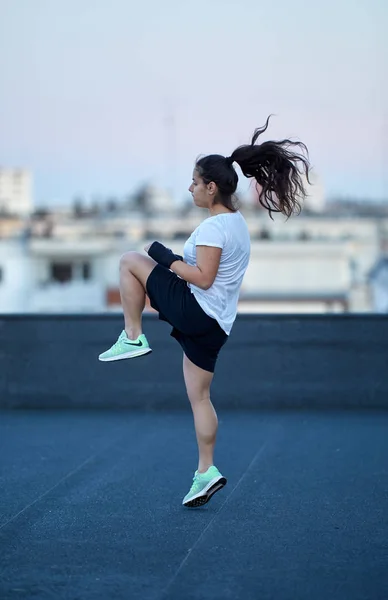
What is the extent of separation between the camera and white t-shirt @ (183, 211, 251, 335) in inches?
186

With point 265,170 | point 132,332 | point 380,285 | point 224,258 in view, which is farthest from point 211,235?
point 380,285

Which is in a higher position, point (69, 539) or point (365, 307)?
point (69, 539)

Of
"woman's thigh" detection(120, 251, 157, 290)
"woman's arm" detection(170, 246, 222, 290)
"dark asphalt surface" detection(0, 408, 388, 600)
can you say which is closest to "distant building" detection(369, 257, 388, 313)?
"dark asphalt surface" detection(0, 408, 388, 600)

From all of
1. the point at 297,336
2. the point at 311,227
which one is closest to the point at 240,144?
the point at 297,336

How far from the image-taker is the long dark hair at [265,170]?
484 centimetres

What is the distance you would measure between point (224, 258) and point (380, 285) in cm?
3660

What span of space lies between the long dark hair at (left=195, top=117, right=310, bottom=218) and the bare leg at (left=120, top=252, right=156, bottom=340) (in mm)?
492

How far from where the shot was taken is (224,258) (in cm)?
478

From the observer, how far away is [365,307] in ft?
165

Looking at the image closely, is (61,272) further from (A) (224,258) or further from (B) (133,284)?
(A) (224,258)

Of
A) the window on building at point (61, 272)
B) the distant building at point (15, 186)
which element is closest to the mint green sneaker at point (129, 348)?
the window on building at point (61, 272)

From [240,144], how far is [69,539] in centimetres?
211

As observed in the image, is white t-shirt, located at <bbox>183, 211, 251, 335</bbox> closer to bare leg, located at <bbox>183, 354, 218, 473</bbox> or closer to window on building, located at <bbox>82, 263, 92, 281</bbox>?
bare leg, located at <bbox>183, 354, 218, 473</bbox>

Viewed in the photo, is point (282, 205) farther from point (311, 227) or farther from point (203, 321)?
point (311, 227)
